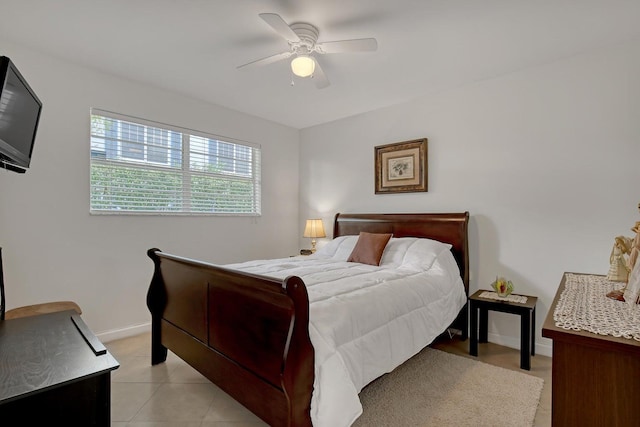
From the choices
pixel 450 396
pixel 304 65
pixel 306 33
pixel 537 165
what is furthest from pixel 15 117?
pixel 537 165

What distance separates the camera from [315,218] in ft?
15.6

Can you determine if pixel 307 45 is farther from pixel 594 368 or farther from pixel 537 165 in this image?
pixel 594 368

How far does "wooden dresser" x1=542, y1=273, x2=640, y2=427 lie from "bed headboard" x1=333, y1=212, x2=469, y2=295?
6.76 ft

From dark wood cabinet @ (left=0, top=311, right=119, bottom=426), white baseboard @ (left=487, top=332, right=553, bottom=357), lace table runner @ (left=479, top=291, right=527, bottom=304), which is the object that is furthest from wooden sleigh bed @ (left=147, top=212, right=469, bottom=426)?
white baseboard @ (left=487, top=332, right=553, bottom=357)

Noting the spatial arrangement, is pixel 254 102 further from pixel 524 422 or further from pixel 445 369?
pixel 524 422

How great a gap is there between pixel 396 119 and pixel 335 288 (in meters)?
2.54

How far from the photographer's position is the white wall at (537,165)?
8.38 ft

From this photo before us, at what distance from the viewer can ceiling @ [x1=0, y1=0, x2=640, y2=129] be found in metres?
2.09

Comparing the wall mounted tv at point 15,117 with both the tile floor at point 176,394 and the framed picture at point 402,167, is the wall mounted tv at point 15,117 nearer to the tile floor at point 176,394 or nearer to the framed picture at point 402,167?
the tile floor at point 176,394

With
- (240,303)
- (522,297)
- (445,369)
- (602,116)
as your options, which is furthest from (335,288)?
(602,116)

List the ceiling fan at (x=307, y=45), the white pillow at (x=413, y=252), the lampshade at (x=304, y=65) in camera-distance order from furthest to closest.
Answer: the white pillow at (x=413, y=252)
the lampshade at (x=304, y=65)
the ceiling fan at (x=307, y=45)

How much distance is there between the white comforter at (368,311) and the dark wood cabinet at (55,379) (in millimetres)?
857

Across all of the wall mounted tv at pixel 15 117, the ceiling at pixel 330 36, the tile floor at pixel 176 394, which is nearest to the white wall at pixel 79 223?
the ceiling at pixel 330 36

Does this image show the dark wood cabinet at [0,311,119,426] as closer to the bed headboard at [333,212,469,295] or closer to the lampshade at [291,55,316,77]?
the lampshade at [291,55,316,77]
